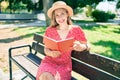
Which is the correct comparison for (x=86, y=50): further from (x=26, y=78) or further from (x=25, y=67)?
(x=26, y=78)

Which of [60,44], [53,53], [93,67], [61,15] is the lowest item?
[93,67]

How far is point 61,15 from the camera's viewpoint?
4.26 meters

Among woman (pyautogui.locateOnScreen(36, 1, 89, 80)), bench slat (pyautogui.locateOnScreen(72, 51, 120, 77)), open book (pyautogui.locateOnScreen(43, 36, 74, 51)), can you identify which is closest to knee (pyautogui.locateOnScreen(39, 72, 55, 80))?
woman (pyautogui.locateOnScreen(36, 1, 89, 80))

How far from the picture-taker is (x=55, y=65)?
4137mm

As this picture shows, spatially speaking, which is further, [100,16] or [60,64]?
[100,16]

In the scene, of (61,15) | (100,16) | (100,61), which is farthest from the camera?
(100,16)

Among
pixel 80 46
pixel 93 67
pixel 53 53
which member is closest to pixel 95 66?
pixel 93 67

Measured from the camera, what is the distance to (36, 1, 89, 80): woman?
3.98 m

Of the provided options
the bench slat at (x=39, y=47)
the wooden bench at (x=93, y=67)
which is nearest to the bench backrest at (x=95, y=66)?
the wooden bench at (x=93, y=67)

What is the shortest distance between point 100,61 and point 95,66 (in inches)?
7.5

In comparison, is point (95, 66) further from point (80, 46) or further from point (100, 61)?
point (80, 46)

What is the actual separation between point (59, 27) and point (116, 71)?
1.36 m

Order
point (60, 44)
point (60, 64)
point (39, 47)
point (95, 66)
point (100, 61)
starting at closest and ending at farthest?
point (60, 44), point (100, 61), point (95, 66), point (60, 64), point (39, 47)

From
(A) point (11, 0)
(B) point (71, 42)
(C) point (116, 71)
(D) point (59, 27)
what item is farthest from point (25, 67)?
(A) point (11, 0)
